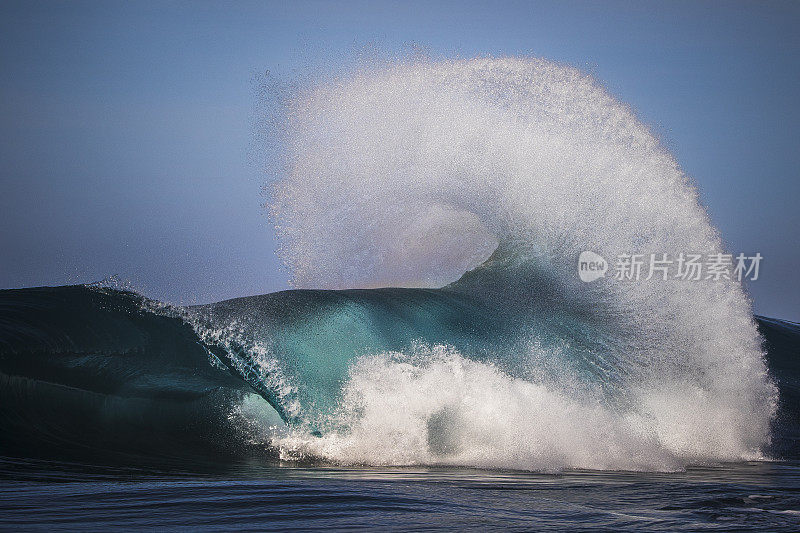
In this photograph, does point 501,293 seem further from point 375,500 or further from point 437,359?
point 375,500

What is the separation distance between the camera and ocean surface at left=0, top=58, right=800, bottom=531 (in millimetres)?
4562

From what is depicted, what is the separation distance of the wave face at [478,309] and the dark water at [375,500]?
0.71 meters

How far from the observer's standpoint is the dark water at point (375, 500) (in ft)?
12.3

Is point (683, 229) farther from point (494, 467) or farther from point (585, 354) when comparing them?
point (494, 467)

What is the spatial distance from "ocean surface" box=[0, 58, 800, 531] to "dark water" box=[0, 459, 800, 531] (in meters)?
0.03

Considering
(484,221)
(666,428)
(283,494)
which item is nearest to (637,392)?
(666,428)

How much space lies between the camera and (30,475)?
15.7 ft

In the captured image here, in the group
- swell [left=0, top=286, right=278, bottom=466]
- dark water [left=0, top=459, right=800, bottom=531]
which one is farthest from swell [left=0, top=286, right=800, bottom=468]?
dark water [left=0, top=459, right=800, bottom=531]

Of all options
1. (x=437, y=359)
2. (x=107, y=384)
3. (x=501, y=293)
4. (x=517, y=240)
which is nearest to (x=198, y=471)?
(x=107, y=384)

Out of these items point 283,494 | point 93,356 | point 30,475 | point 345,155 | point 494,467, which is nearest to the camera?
point 283,494

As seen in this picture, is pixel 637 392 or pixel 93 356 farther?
pixel 637 392

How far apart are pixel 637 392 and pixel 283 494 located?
4.70m

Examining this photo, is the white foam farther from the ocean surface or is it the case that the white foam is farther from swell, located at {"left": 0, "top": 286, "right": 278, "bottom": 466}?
swell, located at {"left": 0, "top": 286, "right": 278, "bottom": 466}

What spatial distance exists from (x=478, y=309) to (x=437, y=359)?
175 cm
